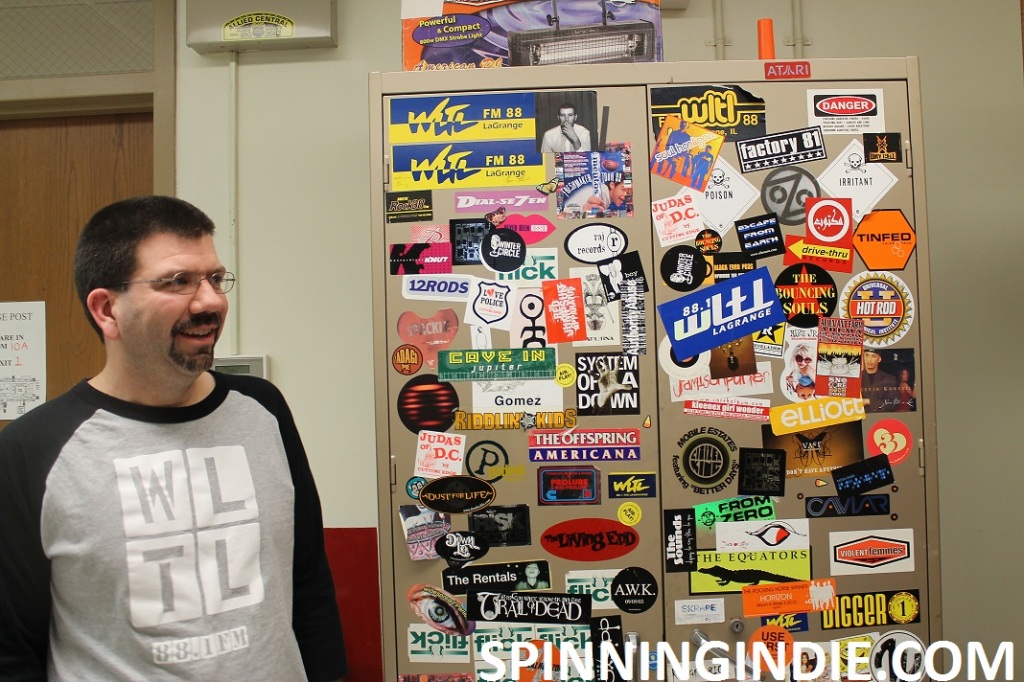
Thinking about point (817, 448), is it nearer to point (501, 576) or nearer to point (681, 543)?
point (681, 543)

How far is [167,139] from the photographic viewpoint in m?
2.62

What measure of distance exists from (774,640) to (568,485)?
24.8 inches

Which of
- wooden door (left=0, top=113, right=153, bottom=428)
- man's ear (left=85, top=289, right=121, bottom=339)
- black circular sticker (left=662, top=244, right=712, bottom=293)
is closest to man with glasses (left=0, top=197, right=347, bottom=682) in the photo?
man's ear (left=85, top=289, right=121, bottom=339)

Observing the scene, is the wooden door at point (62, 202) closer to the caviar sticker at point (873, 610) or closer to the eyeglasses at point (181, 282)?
the eyeglasses at point (181, 282)

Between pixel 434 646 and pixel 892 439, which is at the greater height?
pixel 892 439

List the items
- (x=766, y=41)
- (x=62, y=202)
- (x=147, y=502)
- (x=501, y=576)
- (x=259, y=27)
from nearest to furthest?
(x=147, y=502), (x=501, y=576), (x=766, y=41), (x=259, y=27), (x=62, y=202)

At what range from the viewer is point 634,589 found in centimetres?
180

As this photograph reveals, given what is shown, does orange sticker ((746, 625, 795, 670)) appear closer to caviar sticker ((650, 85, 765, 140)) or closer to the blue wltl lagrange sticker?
the blue wltl lagrange sticker

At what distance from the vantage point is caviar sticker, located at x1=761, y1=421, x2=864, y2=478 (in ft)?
5.95

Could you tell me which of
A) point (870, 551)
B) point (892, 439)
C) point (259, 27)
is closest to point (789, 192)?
point (892, 439)

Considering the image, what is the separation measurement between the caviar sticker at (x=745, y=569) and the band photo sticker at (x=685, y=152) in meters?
0.91

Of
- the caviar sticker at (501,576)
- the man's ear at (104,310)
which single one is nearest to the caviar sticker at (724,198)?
the caviar sticker at (501,576)

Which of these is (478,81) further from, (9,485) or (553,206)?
(9,485)

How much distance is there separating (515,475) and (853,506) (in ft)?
2.74
